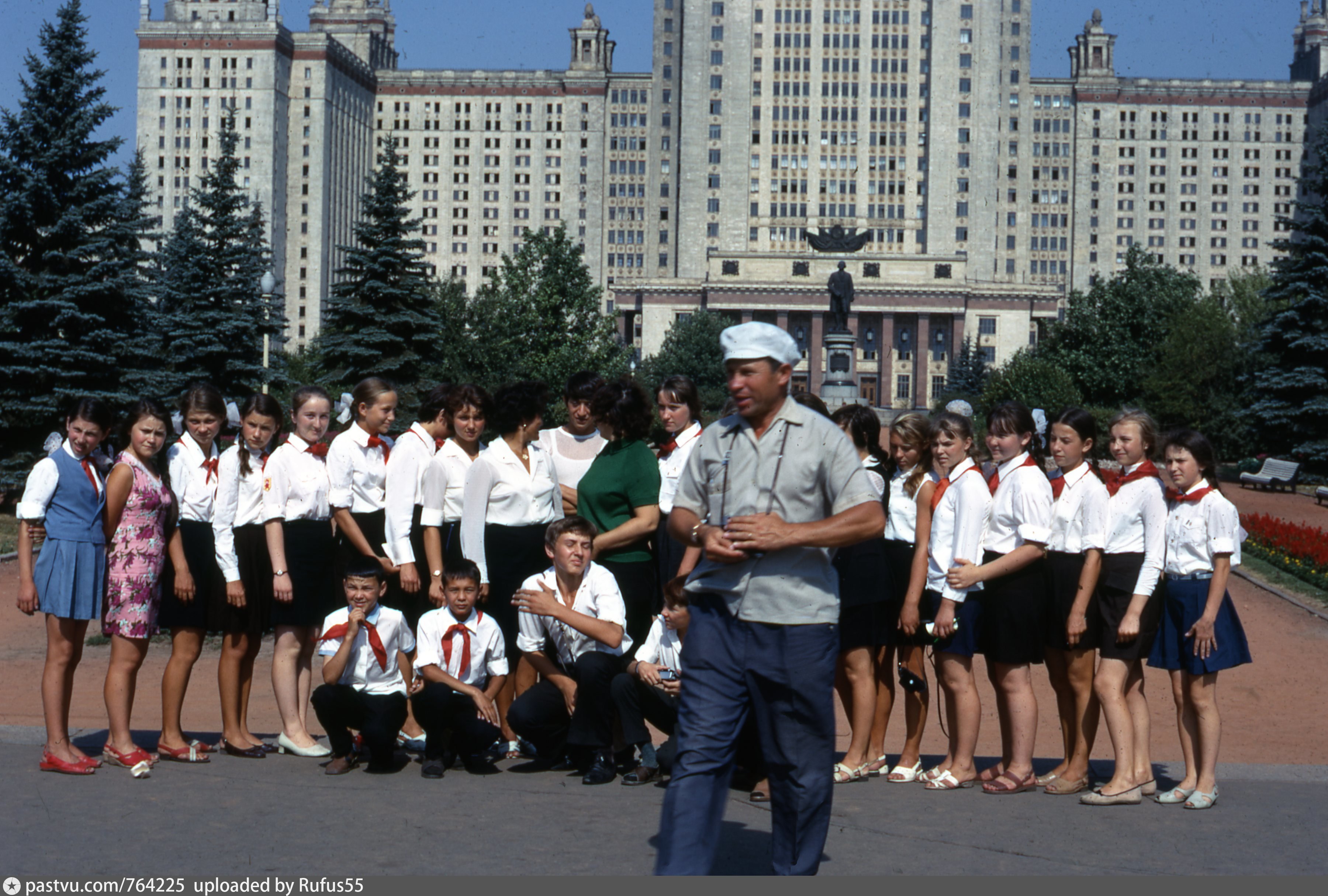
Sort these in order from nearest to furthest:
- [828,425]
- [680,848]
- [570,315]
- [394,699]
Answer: [680,848], [828,425], [394,699], [570,315]

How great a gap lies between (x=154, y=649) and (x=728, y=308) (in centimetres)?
9653

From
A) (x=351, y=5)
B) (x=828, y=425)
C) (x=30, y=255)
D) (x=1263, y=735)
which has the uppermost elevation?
(x=351, y=5)

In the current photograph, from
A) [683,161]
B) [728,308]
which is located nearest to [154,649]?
[728,308]

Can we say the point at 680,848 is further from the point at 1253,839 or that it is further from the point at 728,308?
the point at 728,308

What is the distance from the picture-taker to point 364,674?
7.02m

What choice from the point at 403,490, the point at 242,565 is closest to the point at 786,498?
the point at 403,490

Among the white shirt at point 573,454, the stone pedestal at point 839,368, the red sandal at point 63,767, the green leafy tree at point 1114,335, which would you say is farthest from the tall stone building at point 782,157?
the red sandal at point 63,767

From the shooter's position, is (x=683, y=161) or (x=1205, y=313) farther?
(x=683, y=161)

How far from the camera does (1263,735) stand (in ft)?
31.7

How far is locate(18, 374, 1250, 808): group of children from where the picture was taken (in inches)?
263

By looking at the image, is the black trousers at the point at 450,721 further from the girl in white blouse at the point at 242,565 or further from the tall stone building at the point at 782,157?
the tall stone building at the point at 782,157

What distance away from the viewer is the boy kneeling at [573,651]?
6852mm

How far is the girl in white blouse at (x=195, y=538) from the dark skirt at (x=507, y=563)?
4.61 feet

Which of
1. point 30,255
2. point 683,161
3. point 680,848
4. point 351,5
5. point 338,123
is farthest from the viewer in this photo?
point 351,5
